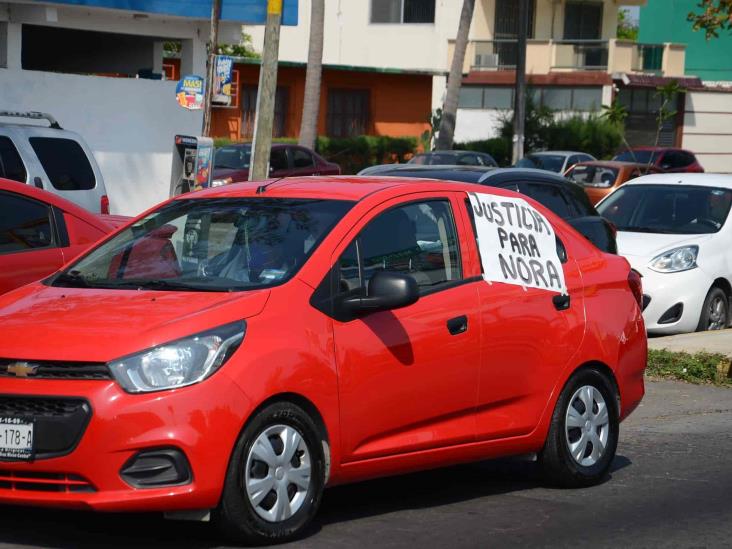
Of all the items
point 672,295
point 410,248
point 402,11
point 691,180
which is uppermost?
point 402,11

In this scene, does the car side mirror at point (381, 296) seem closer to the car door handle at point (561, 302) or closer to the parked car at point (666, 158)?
the car door handle at point (561, 302)

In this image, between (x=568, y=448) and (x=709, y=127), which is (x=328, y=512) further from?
(x=709, y=127)

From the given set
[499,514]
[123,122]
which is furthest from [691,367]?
[123,122]

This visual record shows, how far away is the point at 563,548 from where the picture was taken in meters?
6.56

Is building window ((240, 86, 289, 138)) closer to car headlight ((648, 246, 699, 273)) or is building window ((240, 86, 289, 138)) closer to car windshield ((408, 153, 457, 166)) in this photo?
car windshield ((408, 153, 457, 166))

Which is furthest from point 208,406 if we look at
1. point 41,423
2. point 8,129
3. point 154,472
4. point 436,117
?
point 436,117

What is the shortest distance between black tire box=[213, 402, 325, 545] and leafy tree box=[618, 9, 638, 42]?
81260 mm

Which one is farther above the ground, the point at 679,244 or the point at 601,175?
the point at 679,244

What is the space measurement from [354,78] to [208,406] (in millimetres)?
43914

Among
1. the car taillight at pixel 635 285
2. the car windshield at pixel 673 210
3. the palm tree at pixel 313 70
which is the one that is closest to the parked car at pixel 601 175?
the palm tree at pixel 313 70

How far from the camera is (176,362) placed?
5.96m

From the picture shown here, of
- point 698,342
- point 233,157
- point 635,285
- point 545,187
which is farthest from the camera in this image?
point 233,157

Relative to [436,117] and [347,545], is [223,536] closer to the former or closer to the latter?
[347,545]

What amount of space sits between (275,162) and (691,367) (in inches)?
741
